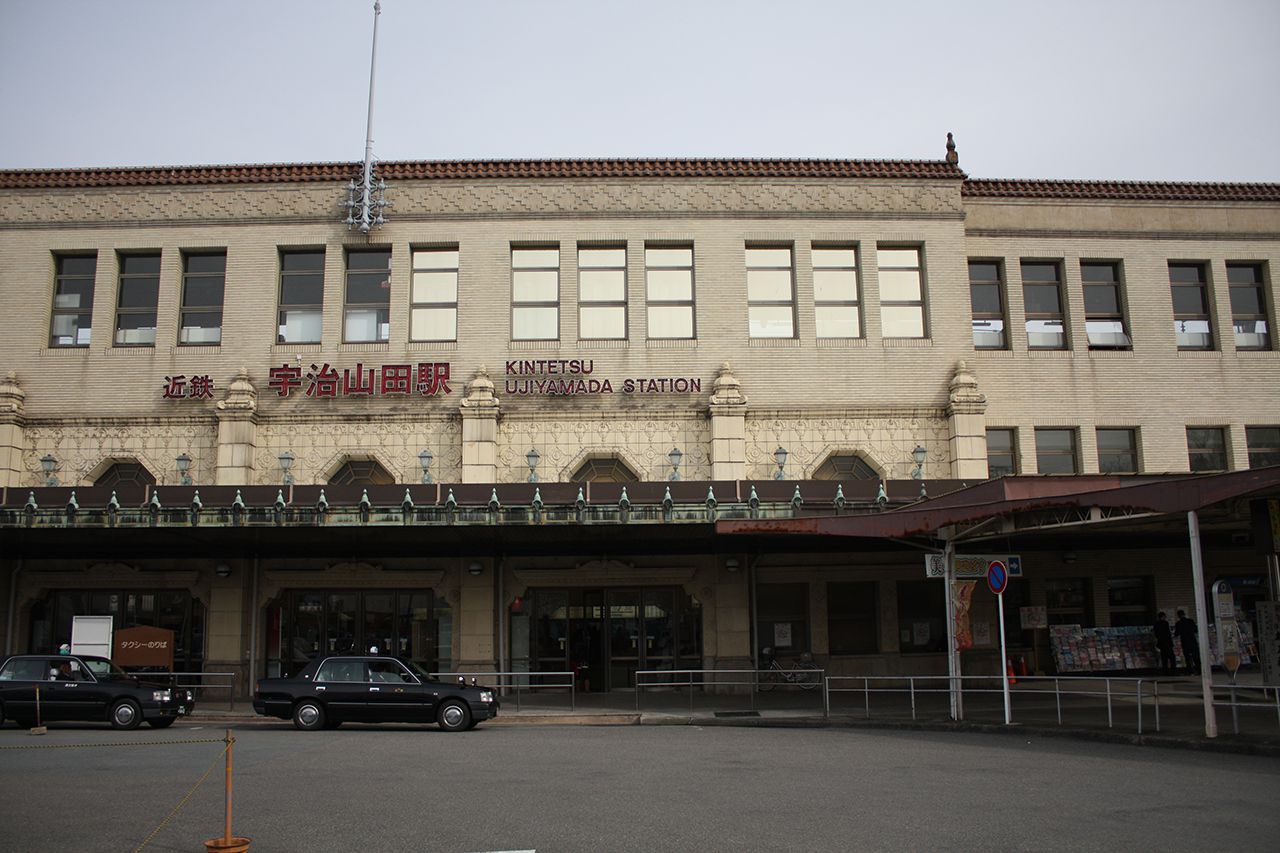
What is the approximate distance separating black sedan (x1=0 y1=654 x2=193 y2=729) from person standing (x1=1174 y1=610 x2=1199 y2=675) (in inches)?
873

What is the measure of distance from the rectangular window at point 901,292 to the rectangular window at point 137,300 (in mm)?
19091

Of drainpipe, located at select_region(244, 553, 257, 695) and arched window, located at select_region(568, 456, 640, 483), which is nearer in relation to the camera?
drainpipe, located at select_region(244, 553, 257, 695)

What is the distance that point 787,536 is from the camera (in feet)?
81.3

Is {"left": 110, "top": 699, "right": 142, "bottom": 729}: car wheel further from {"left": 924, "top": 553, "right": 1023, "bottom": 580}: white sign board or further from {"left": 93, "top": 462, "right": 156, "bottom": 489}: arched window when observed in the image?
{"left": 924, "top": 553, "right": 1023, "bottom": 580}: white sign board

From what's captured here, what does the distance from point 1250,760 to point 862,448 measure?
1460 centimetres

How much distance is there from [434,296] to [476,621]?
8577 mm

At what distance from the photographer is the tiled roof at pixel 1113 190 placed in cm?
2959

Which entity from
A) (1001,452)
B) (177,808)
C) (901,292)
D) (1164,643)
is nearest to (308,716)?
(177,808)

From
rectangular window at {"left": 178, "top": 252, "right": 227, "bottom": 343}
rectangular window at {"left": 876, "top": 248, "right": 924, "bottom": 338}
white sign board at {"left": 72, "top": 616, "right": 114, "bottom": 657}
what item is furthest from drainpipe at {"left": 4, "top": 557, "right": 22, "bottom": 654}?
rectangular window at {"left": 876, "top": 248, "right": 924, "bottom": 338}

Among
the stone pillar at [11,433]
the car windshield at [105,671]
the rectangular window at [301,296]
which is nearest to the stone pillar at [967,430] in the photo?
the rectangular window at [301,296]

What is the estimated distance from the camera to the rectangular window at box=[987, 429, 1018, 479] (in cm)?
2845

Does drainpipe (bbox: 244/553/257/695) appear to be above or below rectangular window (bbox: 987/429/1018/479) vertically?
below

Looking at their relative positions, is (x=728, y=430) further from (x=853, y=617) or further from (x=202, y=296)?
(x=202, y=296)

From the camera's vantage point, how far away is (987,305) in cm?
2950
